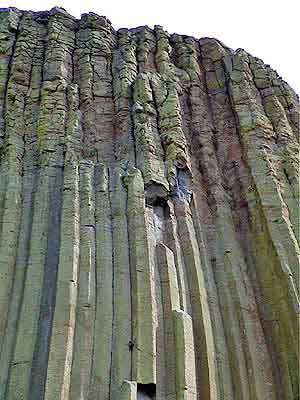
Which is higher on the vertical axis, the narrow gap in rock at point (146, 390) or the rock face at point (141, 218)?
the rock face at point (141, 218)

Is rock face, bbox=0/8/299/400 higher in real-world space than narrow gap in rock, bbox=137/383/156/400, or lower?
higher

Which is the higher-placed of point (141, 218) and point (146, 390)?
point (141, 218)

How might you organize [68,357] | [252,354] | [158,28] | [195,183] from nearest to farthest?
1. [68,357]
2. [252,354]
3. [195,183]
4. [158,28]

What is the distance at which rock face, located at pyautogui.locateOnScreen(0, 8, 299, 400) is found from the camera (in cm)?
840

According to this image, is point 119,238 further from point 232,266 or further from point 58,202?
point 232,266

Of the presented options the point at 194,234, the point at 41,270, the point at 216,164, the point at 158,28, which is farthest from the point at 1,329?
the point at 158,28

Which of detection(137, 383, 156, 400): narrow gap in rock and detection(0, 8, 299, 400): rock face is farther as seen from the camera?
detection(0, 8, 299, 400): rock face

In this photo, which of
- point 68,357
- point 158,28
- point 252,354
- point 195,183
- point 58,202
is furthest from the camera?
point 158,28

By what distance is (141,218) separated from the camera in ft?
33.0

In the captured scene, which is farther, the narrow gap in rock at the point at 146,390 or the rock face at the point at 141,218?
the rock face at the point at 141,218

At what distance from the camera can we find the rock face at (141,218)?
8398 millimetres

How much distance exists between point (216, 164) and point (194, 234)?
94.4 inches

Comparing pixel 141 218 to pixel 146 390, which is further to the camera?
pixel 141 218

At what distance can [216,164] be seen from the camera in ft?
41.5
